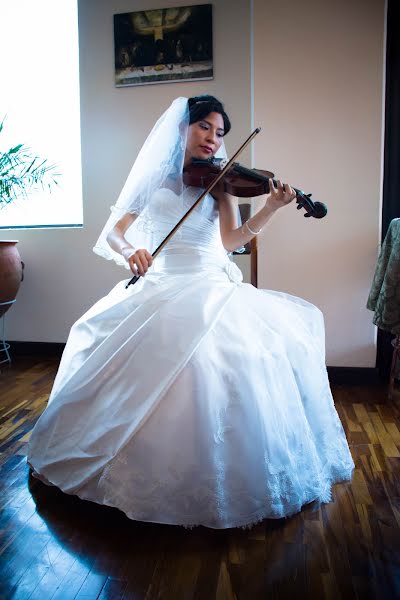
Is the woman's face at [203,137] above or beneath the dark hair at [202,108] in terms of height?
Result: beneath

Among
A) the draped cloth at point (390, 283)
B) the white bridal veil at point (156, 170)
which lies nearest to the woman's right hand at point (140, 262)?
the white bridal veil at point (156, 170)

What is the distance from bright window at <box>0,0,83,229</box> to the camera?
328cm

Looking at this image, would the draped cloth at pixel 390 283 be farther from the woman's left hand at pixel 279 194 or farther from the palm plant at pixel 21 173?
the palm plant at pixel 21 173

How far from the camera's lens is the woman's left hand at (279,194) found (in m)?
1.59

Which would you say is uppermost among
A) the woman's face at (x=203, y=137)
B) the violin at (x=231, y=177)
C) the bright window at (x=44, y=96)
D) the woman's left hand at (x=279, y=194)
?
the bright window at (x=44, y=96)

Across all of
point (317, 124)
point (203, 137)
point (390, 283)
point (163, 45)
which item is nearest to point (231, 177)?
point (203, 137)

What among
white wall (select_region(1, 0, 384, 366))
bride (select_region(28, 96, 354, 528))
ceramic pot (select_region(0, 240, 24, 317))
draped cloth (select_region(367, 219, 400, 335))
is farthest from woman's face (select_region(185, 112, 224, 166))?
ceramic pot (select_region(0, 240, 24, 317))

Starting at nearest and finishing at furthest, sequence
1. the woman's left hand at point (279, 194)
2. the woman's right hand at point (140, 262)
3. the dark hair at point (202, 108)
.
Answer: the woman's right hand at point (140, 262)
the woman's left hand at point (279, 194)
the dark hair at point (202, 108)

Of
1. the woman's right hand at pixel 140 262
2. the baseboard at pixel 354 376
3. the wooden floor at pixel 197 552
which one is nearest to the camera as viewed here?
the wooden floor at pixel 197 552

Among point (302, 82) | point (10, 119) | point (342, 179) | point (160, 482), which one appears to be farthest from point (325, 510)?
point (10, 119)

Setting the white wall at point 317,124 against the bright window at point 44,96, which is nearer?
the white wall at point 317,124

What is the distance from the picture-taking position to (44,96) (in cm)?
334

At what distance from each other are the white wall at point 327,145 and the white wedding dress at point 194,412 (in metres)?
1.06

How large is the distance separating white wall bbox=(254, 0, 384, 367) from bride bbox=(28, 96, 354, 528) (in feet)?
3.03
